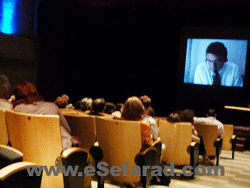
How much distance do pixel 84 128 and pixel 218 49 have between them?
7587 mm

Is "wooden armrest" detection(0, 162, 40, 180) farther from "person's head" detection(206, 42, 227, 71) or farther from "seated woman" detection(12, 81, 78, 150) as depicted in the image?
"person's head" detection(206, 42, 227, 71)

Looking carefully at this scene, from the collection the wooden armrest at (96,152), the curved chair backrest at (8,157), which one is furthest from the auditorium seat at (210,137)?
the curved chair backrest at (8,157)

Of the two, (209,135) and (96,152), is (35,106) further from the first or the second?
(209,135)

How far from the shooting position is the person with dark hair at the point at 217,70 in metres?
9.41

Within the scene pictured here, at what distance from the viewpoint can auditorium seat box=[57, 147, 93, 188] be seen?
1.97 metres

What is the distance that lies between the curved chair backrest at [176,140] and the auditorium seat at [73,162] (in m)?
2.17

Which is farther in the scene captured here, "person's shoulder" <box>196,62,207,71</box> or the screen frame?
"person's shoulder" <box>196,62,207,71</box>

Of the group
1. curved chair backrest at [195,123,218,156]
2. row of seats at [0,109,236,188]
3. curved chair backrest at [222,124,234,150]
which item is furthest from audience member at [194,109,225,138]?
row of seats at [0,109,236,188]

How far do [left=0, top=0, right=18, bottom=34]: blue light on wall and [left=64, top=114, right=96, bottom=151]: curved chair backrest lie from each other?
7.38 metres

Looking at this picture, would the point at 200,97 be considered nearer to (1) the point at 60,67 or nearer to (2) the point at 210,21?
(2) the point at 210,21

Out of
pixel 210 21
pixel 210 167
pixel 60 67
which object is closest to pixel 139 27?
pixel 210 21

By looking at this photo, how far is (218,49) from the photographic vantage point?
9.62 meters

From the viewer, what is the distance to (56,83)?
1024 cm

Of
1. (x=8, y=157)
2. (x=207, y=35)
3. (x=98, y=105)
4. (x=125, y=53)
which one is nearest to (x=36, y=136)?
(x=8, y=157)
